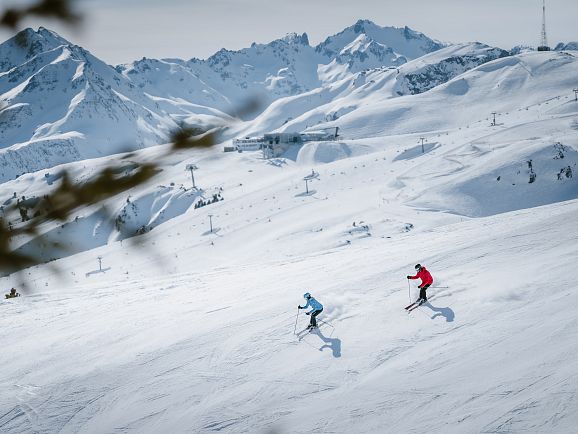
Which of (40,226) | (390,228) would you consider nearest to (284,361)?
(40,226)

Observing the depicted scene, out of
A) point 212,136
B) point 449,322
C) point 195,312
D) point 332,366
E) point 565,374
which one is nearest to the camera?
point 212,136

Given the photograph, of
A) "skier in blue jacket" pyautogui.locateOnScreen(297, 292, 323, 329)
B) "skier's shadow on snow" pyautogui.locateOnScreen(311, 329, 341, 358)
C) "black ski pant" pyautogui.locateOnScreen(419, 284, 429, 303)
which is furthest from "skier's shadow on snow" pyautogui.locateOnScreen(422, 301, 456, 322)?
"skier in blue jacket" pyautogui.locateOnScreen(297, 292, 323, 329)

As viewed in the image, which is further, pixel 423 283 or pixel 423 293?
pixel 423 283

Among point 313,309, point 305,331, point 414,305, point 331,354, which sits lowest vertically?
point 331,354

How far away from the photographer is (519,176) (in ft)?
150

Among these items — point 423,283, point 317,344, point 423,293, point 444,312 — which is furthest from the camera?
point 423,283

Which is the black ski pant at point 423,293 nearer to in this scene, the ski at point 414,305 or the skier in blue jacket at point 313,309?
the ski at point 414,305

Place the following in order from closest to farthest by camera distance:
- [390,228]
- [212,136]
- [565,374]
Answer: [212,136] < [565,374] < [390,228]

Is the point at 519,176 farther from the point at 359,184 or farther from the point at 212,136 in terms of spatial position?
the point at 212,136

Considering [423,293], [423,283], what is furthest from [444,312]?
[423,283]

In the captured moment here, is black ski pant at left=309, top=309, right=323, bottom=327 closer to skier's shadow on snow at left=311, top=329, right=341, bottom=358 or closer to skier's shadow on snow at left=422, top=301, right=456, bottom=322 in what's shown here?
skier's shadow on snow at left=311, top=329, right=341, bottom=358

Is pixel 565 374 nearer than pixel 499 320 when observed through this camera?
Yes

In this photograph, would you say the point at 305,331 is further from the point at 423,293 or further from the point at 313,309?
the point at 423,293

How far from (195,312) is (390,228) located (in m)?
22.3
